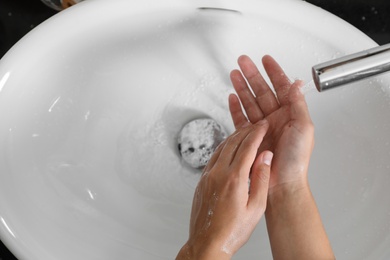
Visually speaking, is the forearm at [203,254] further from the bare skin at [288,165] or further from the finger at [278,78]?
the finger at [278,78]

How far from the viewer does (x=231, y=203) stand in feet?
1.92

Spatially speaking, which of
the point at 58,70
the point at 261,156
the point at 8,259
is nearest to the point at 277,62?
the point at 261,156

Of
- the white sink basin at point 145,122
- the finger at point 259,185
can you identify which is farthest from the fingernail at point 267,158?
the white sink basin at point 145,122

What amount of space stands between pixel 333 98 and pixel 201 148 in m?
0.18

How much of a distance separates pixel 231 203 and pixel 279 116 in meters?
0.14

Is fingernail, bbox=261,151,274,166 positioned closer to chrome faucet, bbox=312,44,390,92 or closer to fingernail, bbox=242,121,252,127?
fingernail, bbox=242,121,252,127

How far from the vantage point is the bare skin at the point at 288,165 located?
2.02 feet

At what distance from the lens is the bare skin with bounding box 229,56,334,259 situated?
0.62 meters

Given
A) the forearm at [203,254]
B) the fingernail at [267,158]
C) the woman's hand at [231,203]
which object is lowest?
the forearm at [203,254]

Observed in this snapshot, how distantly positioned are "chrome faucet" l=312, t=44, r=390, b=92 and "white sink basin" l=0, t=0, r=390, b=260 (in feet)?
0.69

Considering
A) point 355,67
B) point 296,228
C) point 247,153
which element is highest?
point 355,67

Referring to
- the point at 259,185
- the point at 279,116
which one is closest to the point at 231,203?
the point at 259,185

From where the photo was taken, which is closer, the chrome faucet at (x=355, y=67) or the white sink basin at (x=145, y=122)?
the chrome faucet at (x=355, y=67)

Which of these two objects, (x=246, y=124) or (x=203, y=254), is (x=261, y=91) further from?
(x=203, y=254)
